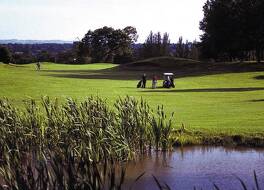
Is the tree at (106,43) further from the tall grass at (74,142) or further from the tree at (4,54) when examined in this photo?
the tall grass at (74,142)

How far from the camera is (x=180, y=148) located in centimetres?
2119

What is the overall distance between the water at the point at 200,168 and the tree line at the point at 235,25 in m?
55.8

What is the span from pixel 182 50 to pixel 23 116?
400 ft

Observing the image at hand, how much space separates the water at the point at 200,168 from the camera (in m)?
16.0

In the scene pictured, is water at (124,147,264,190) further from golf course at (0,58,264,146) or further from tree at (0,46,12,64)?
tree at (0,46,12,64)

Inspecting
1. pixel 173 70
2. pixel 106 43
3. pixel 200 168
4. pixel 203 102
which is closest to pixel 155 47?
pixel 106 43

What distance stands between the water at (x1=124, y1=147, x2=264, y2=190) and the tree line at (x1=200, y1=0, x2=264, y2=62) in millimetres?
55773

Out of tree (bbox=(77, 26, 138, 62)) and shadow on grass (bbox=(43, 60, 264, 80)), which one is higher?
tree (bbox=(77, 26, 138, 62))

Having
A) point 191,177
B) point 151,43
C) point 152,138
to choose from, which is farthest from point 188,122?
point 151,43

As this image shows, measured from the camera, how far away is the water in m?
16.0

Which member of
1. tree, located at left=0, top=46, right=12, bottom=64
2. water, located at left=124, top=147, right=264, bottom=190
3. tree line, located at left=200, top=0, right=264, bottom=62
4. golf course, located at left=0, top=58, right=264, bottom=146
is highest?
tree line, located at left=200, top=0, right=264, bottom=62

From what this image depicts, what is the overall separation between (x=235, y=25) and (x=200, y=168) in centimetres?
6136

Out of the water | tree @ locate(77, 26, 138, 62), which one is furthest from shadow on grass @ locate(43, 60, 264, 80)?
tree @ locate(77, 26, 138, 62)

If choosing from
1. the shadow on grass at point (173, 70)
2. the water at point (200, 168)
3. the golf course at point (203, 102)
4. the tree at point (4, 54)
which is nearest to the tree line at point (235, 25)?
the shadow on grass at point (173, 70)
